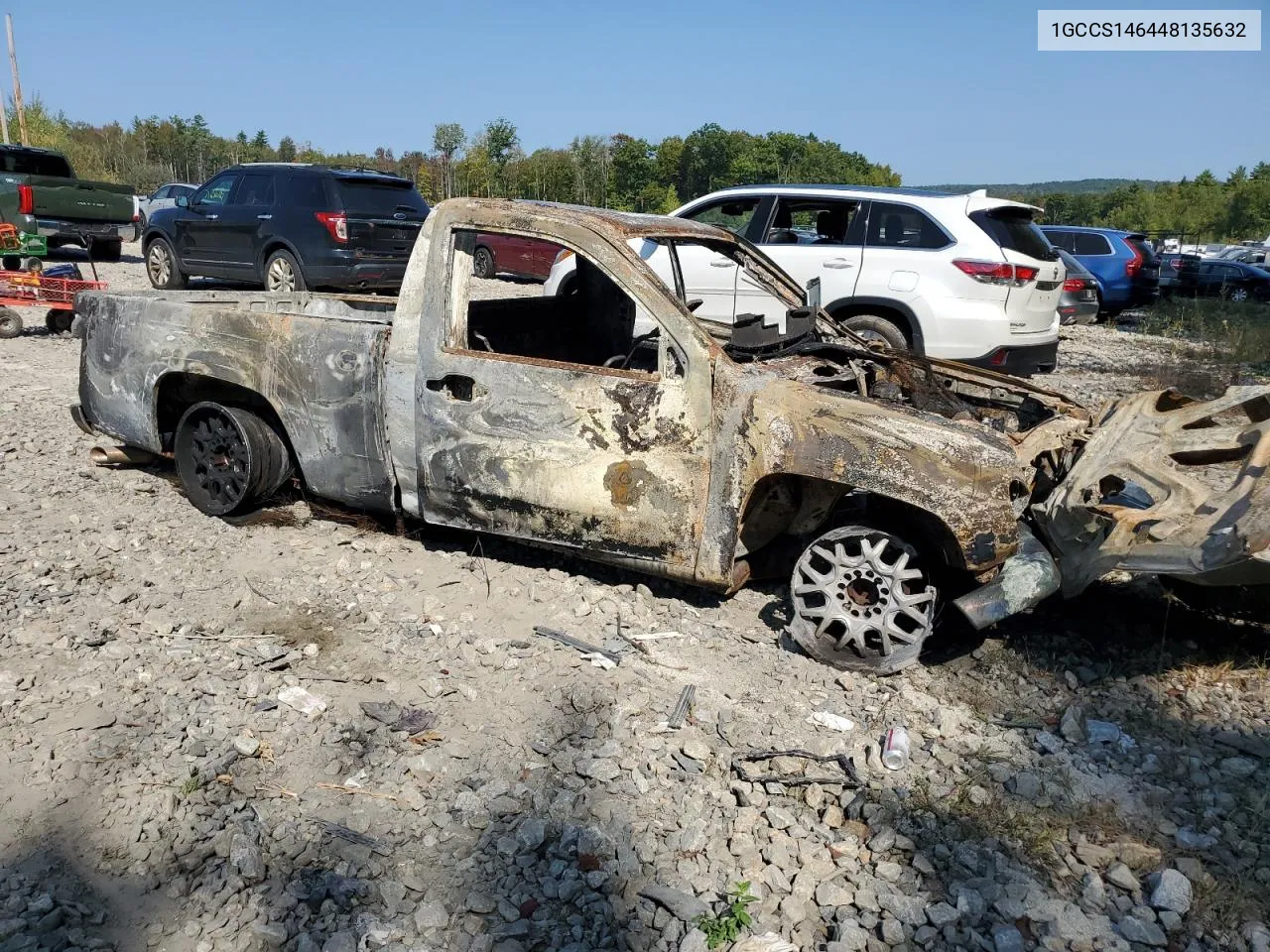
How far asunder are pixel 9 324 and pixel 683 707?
1027 cm

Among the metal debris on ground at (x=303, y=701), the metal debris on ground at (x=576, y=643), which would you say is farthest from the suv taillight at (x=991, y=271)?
the metal debris on ground at (x=303, y=701)

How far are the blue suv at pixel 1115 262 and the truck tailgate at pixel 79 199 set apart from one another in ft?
53.4

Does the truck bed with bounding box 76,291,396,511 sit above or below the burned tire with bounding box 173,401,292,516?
above

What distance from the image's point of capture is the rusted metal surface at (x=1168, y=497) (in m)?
3.19

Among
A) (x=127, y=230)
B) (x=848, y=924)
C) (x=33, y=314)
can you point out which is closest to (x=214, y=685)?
(x=848, y=924)

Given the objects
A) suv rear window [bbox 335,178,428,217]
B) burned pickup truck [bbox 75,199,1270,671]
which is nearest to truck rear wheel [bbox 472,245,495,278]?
suv rear window [bbox 335,178,428,217]

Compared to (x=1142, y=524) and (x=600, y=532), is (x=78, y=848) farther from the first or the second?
(x=1142, y=524)

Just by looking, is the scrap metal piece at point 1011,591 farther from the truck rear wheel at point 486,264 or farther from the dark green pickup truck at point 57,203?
the dark green pickup truck at point 57,203

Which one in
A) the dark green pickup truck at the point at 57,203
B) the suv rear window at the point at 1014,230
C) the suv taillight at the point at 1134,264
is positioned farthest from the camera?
the suv taillight at the point at 1134,264

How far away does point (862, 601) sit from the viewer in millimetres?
3912

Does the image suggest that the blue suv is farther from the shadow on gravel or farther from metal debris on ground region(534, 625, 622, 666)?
the shadow on gravel

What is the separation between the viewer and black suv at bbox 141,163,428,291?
1188cm

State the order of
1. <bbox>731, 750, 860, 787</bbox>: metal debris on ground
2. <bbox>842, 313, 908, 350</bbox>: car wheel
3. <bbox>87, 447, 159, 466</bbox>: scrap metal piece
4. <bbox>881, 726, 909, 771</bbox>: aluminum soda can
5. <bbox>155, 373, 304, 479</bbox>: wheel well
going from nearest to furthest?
<bbox>731, 750, 860, 787</bbox>: metal debris on ground < <bbox>881, 726, 909, 771</bbox>: aluminum soda can < <bbox>155, 373, 304, 479</bbox>: wheel well < <bbox>87, 447, 159, 466</bbox>: scrap metal piece < <bbox>842, 313, 908, 350</bbox>: car wheel

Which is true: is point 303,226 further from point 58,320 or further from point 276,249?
point 58,320
